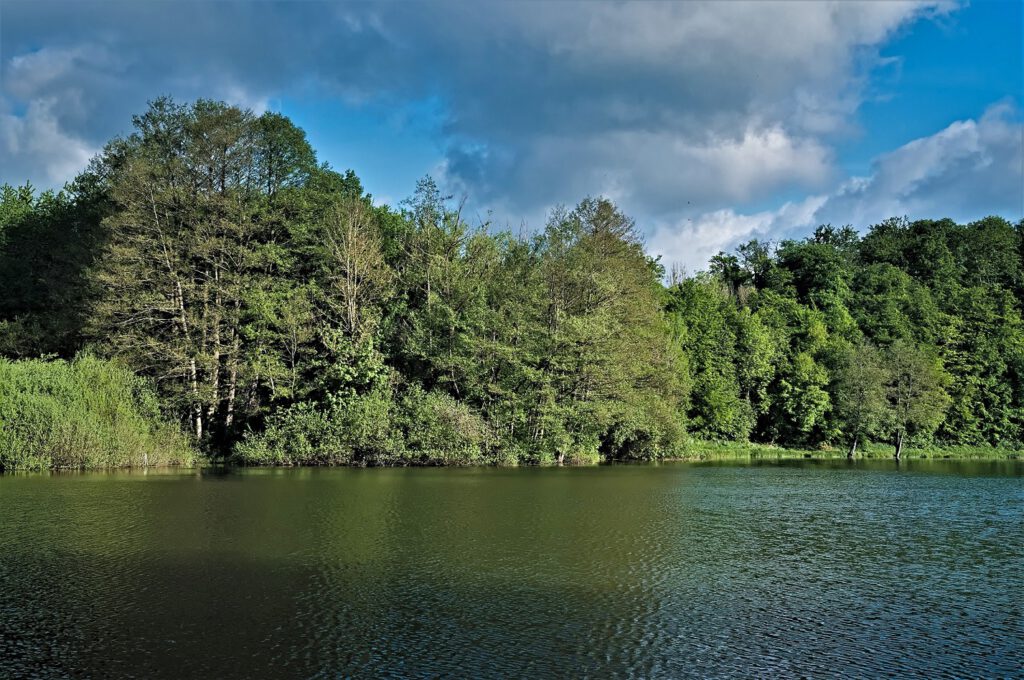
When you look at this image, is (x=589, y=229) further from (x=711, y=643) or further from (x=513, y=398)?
(x=711, y=643)

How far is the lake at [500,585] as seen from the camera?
1216cm

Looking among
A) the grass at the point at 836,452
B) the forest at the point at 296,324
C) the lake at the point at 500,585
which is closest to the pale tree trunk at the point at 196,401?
the forest at the point at 296,324

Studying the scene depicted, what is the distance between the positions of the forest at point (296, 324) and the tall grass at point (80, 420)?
0.36 ft

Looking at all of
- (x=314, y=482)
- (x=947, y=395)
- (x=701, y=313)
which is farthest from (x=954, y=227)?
(x=314, y=482)

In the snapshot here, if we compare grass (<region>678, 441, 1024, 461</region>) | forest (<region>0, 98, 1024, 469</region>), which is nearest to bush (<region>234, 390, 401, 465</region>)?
forest (<region>0, 98, 1024, 469</region>)

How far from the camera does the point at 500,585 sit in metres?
16.5

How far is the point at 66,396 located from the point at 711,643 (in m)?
38.8

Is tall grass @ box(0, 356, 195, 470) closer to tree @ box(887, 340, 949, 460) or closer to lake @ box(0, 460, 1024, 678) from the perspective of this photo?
lake @ box(0, 460, 1024, 678)

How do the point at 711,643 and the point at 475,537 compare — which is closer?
the point at 711,643

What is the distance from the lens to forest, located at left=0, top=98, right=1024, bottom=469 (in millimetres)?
45594

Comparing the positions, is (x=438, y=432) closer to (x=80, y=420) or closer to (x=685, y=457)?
(x=80, y=420)

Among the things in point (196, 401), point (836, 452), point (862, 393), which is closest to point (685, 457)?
point (862, 393)

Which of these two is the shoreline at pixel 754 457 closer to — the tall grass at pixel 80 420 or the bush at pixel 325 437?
the bush at pixel 325 437

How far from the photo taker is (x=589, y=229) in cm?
5741
